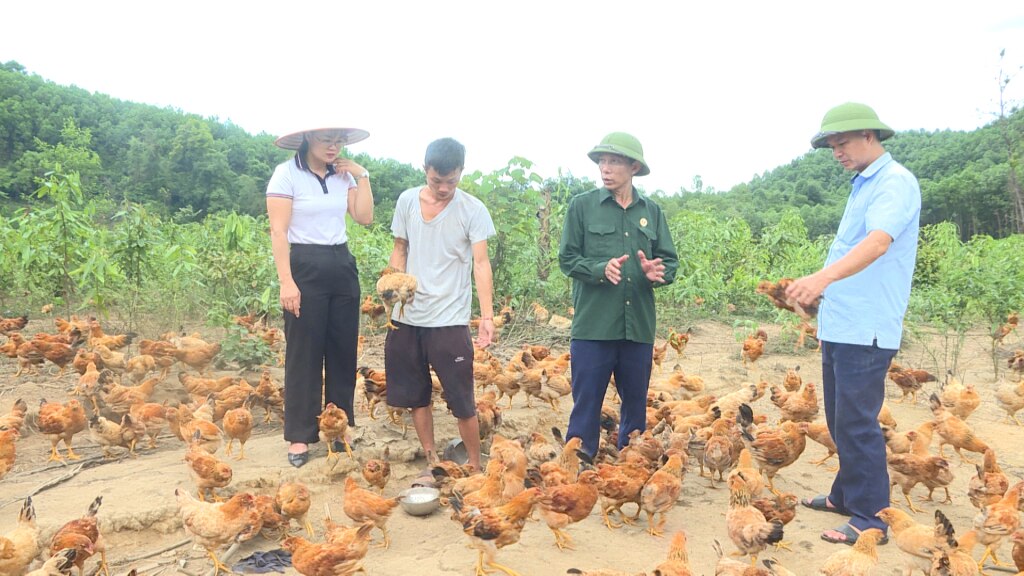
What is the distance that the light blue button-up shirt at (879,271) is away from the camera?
3584 millimetres

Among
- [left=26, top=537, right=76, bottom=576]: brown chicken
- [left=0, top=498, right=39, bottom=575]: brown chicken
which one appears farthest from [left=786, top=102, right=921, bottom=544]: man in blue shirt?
[left=0, top=498, right=39, bottom=575]: brown chicken

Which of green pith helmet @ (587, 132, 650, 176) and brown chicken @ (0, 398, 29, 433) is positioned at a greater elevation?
green pith helmet @ (587, 132, 650, 176)

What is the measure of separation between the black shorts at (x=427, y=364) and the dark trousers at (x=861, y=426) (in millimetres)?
2518

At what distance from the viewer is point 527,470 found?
Answer: 4.41m

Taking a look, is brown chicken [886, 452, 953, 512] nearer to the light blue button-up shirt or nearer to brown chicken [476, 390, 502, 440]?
the light blue button-up shirt

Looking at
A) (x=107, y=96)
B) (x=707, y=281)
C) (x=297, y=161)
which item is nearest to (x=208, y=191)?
(x=107, y=96)

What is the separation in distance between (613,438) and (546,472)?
139cm

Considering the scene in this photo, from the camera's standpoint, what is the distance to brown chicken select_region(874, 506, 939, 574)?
3.67m

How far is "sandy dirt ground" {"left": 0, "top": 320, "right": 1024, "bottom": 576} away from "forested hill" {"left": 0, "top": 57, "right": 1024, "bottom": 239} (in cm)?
2554

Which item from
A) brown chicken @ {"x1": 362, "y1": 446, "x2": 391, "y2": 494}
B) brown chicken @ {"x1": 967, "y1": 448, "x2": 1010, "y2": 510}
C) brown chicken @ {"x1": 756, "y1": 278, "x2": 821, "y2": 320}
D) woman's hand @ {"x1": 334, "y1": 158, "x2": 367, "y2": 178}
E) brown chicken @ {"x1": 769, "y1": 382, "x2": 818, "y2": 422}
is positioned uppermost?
woman's hand @ {"x1": 334, "y1": 158, "x2": 367, "y2": 178}

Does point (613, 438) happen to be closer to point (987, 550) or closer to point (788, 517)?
point (788, 517)

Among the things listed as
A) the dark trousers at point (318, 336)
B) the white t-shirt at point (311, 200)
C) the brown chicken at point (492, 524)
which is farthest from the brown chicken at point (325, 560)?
the white t-shirt at point (311, 200)

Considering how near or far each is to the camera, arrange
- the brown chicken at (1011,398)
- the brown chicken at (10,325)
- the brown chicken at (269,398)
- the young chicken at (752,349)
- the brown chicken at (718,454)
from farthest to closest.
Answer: the young chicken at (752,349)
the brown chicken at (10,325)
the brown chicken at (1011,398)
the brown chicken at (269,398)
the brown chicken at (718,454)

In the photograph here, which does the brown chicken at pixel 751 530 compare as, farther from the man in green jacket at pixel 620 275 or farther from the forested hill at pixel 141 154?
the forested hill at pixel 141 154
